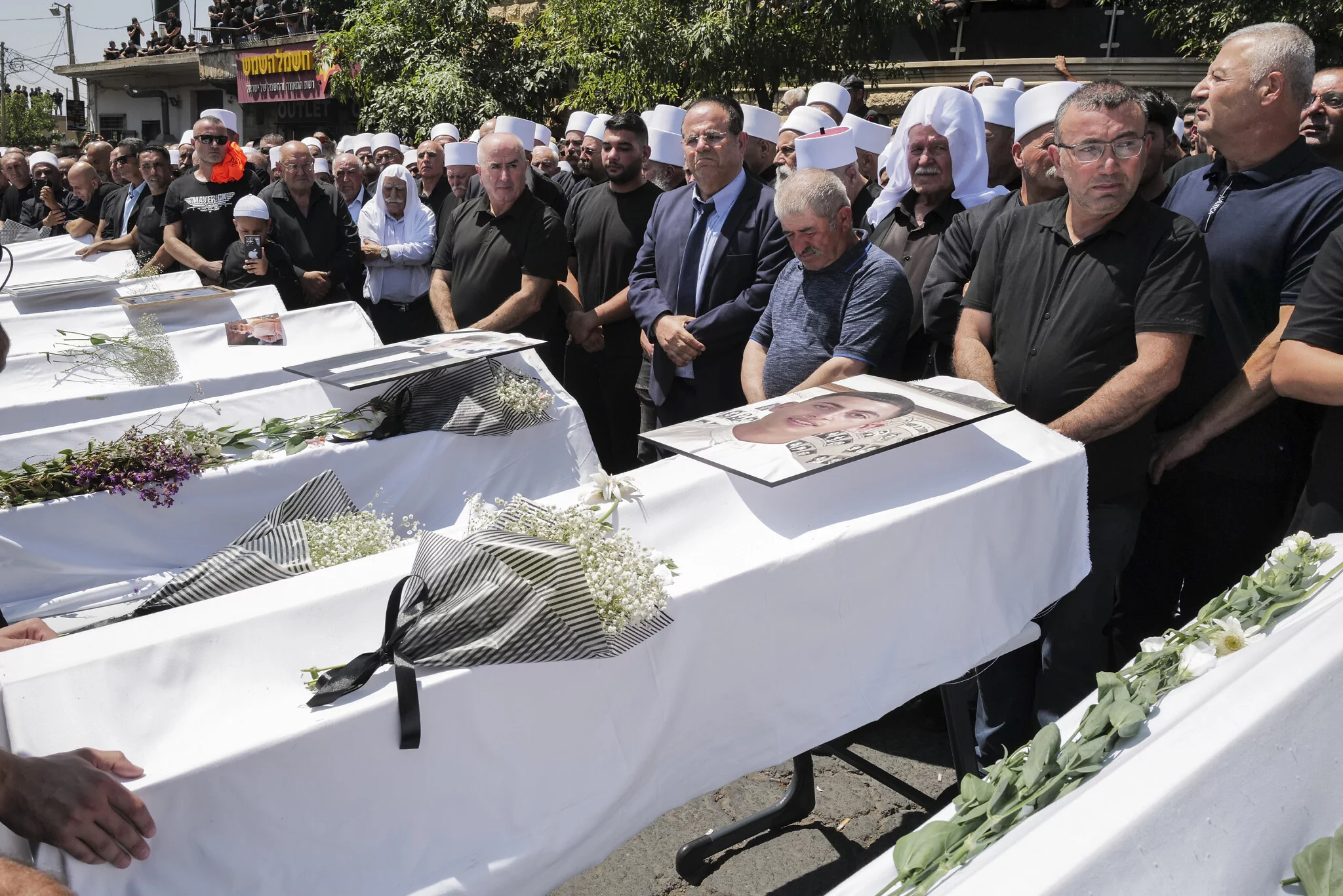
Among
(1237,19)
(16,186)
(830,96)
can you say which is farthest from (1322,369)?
(16,186)

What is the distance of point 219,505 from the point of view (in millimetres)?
3691

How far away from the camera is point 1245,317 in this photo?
317cm

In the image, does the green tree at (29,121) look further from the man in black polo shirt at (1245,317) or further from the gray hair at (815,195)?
the man in black polo shirt at (1245,317)

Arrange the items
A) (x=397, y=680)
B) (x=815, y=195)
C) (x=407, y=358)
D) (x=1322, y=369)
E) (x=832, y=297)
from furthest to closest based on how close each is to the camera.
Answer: (x=407, y=358) → (x=832, y=297) → (x=815, y=195) → (x=1322, y=369) → (x=397, y=680)

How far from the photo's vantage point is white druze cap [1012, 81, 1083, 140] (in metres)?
3.75

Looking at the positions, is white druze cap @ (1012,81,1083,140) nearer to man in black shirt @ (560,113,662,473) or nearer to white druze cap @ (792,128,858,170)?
white druze cap @ (792,128,858,170)

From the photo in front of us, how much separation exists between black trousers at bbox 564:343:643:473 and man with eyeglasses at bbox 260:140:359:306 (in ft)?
6.98

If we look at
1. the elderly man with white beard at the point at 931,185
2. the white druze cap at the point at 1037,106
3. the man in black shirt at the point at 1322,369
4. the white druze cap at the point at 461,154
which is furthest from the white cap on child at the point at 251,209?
the man in black shirt at the point at 1322,369

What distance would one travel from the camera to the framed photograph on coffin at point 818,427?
2.36 m

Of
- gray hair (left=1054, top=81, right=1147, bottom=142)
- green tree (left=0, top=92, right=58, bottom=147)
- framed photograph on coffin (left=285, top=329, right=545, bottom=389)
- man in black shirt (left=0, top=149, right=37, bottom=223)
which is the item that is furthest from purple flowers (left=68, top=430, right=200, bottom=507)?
green tree (left=0, top=92, right=58, bottom=147)

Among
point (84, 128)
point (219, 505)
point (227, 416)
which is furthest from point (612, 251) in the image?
point (84, 128)

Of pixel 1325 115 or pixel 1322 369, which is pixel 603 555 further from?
pixel 1325 115

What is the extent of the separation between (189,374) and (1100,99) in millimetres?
4039

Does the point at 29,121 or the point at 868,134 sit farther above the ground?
the point at 29,121
